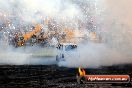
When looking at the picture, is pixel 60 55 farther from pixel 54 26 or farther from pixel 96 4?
pixel 54 26

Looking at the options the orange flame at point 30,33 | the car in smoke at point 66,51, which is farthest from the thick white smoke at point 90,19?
the orange flame at point 30,33

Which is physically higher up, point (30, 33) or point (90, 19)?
point (90, 19)

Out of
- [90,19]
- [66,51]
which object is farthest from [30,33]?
[66,51]

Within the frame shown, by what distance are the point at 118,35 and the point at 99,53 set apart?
4.64 m

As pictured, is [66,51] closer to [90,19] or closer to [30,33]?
[90,19]

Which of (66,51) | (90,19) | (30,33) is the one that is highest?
(90,19)

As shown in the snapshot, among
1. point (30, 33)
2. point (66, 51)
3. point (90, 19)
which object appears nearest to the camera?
point (66, 51)

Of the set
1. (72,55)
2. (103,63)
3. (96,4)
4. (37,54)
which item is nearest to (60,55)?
(72,55)

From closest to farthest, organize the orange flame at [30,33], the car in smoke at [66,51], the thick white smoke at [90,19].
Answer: the car in smoke at [66,51]
the thick white smoke at [90,19]
the orange flame at [30,33]

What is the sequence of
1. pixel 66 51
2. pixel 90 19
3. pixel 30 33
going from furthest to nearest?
pixel 30 33 < pixel 90 19 < pixel 66 51

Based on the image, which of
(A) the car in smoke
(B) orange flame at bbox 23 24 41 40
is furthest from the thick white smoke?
(B) orange flame at bbox 23 24 41 40

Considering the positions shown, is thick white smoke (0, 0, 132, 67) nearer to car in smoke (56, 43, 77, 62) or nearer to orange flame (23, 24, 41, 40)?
car in smoke (56, 43, 77, 62)

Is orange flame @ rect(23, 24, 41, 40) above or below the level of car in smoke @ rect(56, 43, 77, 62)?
above

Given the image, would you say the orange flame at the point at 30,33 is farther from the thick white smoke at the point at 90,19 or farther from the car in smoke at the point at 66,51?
the car in smoke at the point at 66,51
